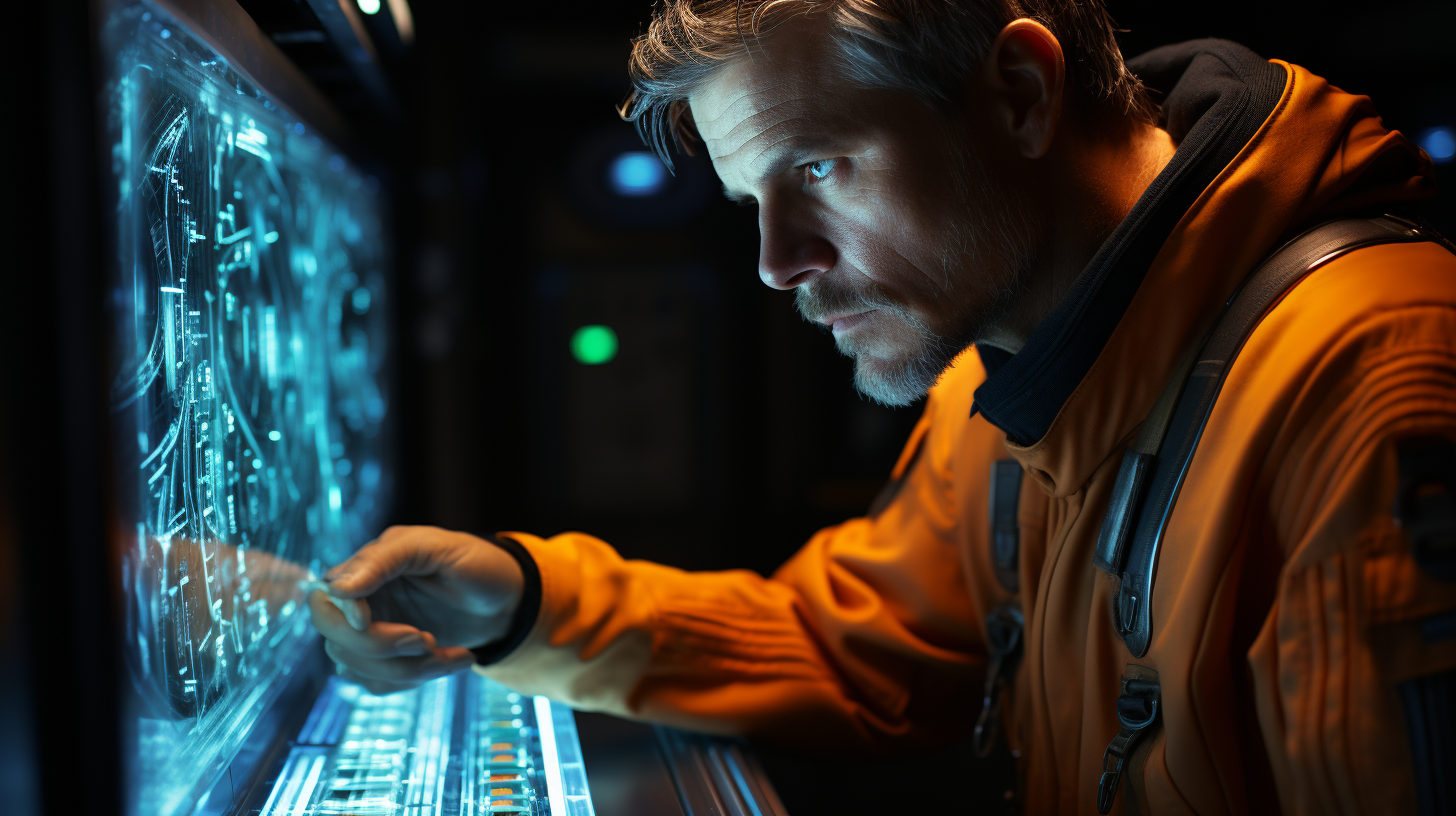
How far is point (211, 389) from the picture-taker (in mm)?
650

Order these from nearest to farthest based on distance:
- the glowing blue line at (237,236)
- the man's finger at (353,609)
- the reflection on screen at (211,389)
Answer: the reflection on screen at (211,389), the glowing blue line at (237,236), the man's finger at (353,609)

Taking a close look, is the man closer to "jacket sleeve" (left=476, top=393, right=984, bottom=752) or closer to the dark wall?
"jacket sleeve" (left=476, top=393, right=984, bottom=752)

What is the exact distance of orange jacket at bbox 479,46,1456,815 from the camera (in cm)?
57

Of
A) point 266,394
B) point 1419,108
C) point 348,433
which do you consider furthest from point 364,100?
point 1419,108

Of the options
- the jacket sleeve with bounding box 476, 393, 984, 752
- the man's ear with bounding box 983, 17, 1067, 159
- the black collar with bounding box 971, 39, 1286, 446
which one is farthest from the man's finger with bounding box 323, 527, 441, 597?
the man's ear with bounding box 983, 17, 1067, 159

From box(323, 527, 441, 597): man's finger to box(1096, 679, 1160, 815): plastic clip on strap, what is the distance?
2.07 ft

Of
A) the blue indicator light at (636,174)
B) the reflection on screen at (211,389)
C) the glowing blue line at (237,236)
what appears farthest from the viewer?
→ the blue indicator light at (636,174)

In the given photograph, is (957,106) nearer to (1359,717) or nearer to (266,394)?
(1359,717)

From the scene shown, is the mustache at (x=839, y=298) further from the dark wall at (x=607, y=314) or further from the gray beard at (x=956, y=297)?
the dark wall at (x=607, y=314)

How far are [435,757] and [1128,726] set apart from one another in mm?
598

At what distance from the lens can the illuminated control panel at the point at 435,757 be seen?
0.72m

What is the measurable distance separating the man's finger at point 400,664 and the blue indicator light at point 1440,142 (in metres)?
1.92

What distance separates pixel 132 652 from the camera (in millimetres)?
493

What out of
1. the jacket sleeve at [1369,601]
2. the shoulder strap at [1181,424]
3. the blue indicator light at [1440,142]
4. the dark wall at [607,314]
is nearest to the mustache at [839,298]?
the shoulder strap at [1181,424]
